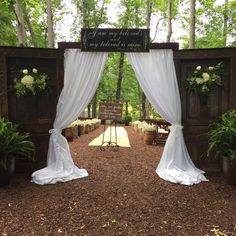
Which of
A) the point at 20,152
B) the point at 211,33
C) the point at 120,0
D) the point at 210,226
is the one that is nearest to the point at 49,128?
the point at 20,152

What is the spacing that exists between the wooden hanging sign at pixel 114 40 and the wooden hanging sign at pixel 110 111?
3481mm

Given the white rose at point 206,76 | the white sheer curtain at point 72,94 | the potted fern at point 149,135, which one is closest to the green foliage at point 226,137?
the white rose at point 206,76

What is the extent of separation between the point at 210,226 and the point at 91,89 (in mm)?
3553

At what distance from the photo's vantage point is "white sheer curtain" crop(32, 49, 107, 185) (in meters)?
5.55

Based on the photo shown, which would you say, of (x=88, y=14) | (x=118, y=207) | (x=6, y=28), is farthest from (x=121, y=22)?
(x=118, y=207)

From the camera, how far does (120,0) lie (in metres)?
21.0

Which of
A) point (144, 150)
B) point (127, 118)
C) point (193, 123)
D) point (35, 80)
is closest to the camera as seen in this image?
point (35, 80)

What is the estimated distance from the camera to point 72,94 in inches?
221

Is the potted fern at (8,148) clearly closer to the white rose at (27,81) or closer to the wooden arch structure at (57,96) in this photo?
the wooden arch structure at (57,96)

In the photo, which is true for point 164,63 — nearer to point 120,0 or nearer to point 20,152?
point 20,152

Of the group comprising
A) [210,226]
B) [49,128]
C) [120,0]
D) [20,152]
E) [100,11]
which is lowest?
[210,226]

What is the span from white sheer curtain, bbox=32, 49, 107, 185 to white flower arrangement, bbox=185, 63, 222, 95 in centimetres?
196

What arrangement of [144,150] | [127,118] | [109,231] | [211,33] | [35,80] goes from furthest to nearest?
[127,118], [211,33], [144,150], [35,80], [109,231]

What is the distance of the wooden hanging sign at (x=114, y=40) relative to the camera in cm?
546
